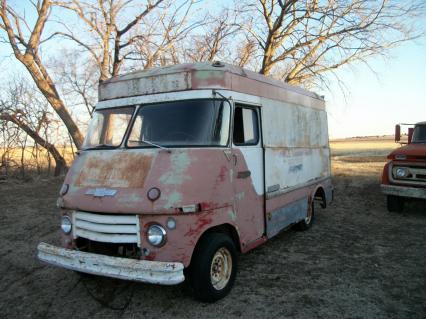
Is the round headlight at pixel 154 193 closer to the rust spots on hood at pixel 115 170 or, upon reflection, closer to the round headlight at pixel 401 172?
the rust spots on hood at pixel 115 170

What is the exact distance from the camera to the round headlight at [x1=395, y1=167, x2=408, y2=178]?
363 inches

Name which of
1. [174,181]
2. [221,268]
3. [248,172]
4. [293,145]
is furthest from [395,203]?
[174,181]

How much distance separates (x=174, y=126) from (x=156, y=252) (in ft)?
5.08

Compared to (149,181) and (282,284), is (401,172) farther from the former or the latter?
(149,181)

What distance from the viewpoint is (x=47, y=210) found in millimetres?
10430

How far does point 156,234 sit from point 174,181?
0.60 m

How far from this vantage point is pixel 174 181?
4262 mm

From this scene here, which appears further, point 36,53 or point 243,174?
point 36,53

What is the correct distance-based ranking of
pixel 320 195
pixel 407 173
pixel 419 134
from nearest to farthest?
pixel 320 195
pixel 407 173
pixel 419 134

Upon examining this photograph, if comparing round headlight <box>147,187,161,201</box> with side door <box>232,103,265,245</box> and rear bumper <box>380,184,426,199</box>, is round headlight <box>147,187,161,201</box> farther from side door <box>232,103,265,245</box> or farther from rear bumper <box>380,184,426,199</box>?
rear bumper <box>380,184,426,199</box>

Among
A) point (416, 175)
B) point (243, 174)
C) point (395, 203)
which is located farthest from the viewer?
point (395, 203)

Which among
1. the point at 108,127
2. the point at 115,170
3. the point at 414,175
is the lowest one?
the point at 414,175

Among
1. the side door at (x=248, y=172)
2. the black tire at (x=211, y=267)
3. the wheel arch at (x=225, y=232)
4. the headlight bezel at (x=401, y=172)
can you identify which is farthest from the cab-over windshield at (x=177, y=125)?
the headlight bezel at (x=401, y=172)

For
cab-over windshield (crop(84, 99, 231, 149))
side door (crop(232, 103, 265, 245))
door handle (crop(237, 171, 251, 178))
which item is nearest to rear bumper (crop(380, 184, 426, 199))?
side door (crop(232, 103, 265, 245))
